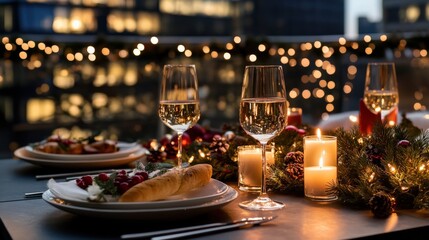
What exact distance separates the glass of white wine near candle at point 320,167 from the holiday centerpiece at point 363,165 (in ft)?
0.08

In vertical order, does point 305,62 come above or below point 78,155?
above

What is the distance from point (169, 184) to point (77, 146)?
79 cm

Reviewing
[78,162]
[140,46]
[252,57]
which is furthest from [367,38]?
[78,162]

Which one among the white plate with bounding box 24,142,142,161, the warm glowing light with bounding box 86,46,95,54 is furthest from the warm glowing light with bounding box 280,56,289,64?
the white plate with bounding box 24,142,142,161

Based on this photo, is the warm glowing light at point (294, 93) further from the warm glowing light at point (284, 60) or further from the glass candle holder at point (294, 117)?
the glass candle holder at point (294, 117)

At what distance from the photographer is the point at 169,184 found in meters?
1.32

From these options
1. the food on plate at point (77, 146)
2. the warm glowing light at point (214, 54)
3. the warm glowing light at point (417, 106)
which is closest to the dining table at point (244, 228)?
the food on plate at point (77, 146)

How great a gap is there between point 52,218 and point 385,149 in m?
0.71

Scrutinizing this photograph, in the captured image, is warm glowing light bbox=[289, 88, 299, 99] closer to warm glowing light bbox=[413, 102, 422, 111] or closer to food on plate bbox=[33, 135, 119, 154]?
warm glowing light bbox=[413, 102, 422, 111]

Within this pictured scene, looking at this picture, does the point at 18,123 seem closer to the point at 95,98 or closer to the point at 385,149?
the point at 95,98

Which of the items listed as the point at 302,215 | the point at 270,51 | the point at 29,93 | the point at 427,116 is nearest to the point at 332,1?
the point at 270,51

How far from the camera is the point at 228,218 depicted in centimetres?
133

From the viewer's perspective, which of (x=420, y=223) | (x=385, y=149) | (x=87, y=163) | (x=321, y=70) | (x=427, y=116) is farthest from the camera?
(x=321, y=70)

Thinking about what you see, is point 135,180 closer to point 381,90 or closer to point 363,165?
point 363,165
